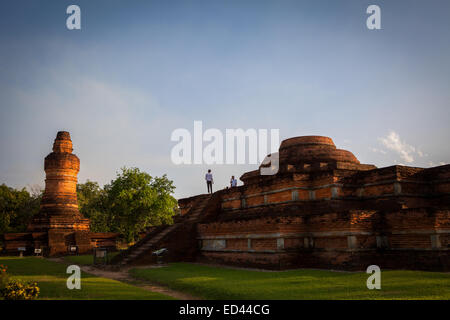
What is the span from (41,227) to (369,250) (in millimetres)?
24110

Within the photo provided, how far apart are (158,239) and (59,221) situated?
44.4ft

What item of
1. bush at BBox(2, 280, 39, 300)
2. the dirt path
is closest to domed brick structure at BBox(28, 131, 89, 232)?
the dirt path

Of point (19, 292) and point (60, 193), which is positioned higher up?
point (60, 193)

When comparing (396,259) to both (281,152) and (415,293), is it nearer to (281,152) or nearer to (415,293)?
(415,293)

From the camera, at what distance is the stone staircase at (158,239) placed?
1625 cm

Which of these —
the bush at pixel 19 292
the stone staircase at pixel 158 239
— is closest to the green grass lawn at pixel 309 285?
the bush at pixel 19 292

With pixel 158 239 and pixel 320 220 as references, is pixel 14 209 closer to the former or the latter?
pixel 158 239

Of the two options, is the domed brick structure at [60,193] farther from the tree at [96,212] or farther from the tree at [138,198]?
the tree at [96,212]

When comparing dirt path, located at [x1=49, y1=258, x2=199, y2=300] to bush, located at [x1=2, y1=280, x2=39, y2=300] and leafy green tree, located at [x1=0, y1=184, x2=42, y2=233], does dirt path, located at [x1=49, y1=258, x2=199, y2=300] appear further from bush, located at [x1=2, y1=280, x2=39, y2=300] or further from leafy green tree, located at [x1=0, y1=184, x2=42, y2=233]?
leafy green tree, located at [x1=0, y1=184, x2=42, y2=233]

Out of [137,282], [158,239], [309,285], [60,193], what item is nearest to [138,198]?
[60,193]

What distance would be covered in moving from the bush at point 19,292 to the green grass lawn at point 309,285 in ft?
→ 12.5

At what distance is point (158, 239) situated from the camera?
17.4 meters

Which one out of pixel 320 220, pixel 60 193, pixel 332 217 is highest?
pixel 60 193

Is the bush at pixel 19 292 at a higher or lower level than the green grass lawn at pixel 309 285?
higher
